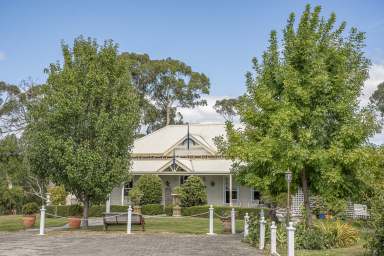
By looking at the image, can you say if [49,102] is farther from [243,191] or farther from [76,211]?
[243,191]

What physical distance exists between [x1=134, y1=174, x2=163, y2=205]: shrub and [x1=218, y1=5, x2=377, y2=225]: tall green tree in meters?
17.7

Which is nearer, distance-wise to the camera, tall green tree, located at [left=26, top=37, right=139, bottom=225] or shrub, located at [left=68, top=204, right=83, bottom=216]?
tall green tree, located at [left=26, top=37, right=139, bottom=225]

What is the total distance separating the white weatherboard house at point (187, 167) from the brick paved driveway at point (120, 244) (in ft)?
50.7

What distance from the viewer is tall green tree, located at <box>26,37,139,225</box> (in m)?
21.6

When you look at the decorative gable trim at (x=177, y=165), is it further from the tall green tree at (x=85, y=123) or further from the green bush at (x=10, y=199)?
the tall green tree at (x=85, y=123)

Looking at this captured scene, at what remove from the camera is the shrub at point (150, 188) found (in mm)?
35750

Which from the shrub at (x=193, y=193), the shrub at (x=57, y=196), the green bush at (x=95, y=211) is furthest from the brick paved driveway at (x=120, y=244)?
the shrub at (x=57, y=196)

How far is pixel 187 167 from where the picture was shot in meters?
36.9

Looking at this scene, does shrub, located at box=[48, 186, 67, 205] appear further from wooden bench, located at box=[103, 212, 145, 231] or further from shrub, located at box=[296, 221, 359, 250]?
shrub, located at box=[296, 221, 359, 250]

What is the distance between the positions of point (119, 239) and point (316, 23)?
1051 cm

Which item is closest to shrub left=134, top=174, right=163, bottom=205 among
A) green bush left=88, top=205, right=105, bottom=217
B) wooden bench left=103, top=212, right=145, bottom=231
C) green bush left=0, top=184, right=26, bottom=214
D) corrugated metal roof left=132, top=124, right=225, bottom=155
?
green bush left=88, top=205, right=105, bottom=217

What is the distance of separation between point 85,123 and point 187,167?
15.4 m

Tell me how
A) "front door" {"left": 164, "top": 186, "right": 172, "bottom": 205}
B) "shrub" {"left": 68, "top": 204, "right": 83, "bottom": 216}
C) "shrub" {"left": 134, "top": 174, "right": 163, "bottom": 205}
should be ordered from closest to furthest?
"shrub" {"left": 68, "top": 204, "right": 83, "bottom": 216} → "shrub" {"left": 134, "top": 174, "right": 163, "bottom": 205} → "front door" {"left": 164, "top": 186, "right": 172, "bottom": 205}

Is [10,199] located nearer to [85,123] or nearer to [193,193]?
[193,193]
